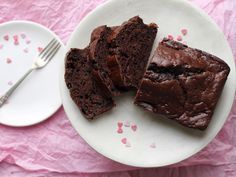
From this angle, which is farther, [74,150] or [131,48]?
[74,150]

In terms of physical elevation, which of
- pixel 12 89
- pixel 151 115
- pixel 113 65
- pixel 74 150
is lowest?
pixel 74 150

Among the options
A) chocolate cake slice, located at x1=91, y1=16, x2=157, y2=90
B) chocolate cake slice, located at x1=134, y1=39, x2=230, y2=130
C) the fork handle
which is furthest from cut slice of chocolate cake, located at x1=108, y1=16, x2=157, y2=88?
the fork handle

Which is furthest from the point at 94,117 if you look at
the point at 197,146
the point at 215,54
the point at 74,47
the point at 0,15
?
the point at 0,15

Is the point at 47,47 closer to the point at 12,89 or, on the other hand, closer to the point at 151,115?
the point at 12,89

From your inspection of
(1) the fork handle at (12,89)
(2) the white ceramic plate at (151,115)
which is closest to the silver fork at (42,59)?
(1) the fork handle at (12,89)

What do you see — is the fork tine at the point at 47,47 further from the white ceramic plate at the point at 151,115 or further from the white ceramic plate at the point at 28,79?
the white ceramic plate at the point at 151,115

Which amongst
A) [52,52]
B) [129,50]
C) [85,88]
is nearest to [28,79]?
[52,52]
